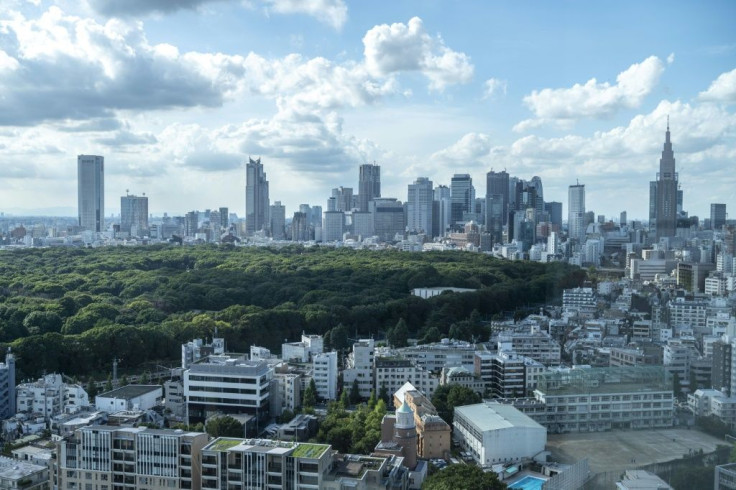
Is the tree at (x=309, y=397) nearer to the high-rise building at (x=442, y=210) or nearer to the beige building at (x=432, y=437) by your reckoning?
the beige building at (x=432, y=437)

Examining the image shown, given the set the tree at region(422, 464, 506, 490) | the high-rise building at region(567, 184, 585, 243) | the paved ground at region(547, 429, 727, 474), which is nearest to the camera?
the tree at region(422, 464, 506, 490)

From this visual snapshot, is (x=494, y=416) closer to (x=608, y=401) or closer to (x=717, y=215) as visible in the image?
(x=608, y=401)

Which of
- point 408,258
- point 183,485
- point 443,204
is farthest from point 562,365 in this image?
point 443,204

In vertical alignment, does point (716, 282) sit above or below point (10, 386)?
above

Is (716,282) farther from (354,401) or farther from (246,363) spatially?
(246,363)

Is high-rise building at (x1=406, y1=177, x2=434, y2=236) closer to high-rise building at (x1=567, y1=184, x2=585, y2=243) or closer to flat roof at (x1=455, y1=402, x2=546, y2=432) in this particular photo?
high-rise building at (x1=567, y1=184, x2=585, y2=243)

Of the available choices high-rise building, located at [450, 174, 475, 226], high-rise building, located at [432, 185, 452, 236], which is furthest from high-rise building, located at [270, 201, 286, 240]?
high-rise building, located at [450, 174, 475, 226]
